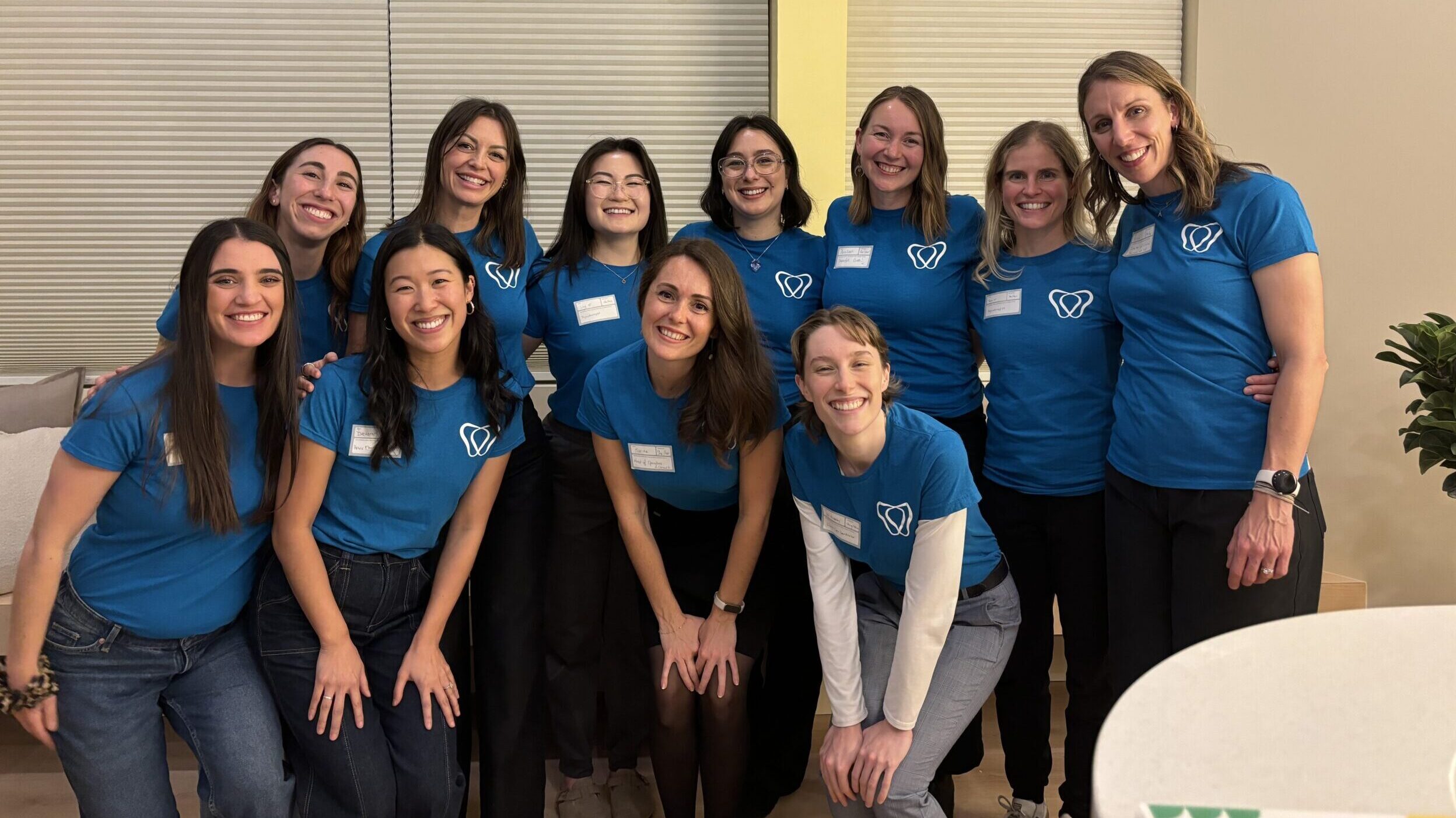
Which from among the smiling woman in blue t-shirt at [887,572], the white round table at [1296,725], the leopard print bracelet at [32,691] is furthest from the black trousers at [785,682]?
the leopard print bracelet at [32,691]

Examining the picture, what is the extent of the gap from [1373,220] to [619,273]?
2538 mm

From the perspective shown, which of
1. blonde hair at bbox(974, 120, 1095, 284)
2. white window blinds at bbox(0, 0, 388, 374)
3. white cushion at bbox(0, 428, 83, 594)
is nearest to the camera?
blonde hair at bbox(974, 120, 1095, 284)

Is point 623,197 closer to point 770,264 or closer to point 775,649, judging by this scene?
point 770,264

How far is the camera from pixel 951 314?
238 centimetres

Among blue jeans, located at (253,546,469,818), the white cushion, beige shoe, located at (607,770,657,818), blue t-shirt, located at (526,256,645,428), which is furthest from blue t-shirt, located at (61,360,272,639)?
the white cushion

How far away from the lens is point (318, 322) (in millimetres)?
2371

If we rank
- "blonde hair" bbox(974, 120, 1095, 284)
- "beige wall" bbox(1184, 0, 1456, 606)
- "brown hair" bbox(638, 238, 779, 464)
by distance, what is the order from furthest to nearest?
"beige wall" bbox(1184, 0, 1456, 606), "blonde hair" bbox(974, 120, 1095, 284), "brown hair" bbox(638, 238, 779, 464)

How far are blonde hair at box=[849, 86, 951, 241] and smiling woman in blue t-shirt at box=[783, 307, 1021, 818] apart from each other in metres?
0.55

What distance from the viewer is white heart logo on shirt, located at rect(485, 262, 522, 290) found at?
7.81 feet

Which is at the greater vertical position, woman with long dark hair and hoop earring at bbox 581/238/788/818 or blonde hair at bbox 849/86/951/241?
blonde hair at bbox 849/86/951/241

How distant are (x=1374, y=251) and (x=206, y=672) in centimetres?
359

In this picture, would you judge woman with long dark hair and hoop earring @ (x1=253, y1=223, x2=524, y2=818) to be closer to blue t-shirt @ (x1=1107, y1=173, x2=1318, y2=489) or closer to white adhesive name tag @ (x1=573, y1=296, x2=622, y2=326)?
white adhesive name tag @ (x1=573, y1=296, x2=622, y2=326)

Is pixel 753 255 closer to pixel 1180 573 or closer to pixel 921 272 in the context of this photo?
pixel 921 272

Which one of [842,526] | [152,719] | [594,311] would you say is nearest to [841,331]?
[842,526]
